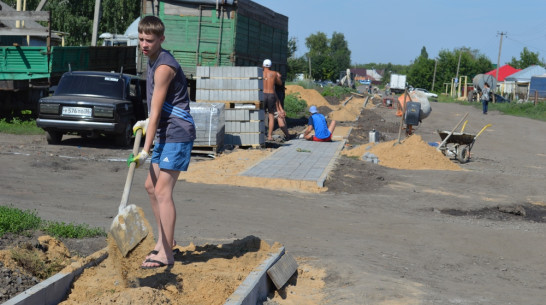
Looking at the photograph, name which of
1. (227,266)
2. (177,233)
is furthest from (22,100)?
(227,266)

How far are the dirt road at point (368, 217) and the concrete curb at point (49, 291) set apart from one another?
2.10m

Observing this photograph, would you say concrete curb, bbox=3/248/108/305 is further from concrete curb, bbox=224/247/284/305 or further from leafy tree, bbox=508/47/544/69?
leafy tree, bbox=508/47/544/69

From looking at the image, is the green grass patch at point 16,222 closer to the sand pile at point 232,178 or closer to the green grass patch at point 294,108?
the sand pile at point 232,178

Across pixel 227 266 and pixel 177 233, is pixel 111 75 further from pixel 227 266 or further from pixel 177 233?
pixel 227 266

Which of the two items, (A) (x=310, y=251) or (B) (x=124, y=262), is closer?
(B) (x=124, y=262)

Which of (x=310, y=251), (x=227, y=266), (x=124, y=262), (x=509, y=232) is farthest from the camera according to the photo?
(x=509, y=232)

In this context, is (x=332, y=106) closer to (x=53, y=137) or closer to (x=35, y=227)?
(x=53, y=137)

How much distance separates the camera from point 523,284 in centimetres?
681

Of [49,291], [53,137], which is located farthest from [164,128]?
[53,137]

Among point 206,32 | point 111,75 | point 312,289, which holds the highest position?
point 206,32

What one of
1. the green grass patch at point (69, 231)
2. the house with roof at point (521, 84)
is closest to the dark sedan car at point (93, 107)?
the green grass patch at point (69, 231)

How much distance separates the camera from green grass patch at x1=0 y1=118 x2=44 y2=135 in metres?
18.2

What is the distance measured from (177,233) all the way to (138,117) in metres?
9.04

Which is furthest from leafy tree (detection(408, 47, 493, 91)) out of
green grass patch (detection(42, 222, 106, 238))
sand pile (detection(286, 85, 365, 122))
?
green grass patch (detection(42, 222, 106, 238))
